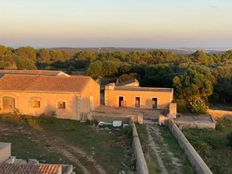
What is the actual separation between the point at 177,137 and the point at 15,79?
14438 millimetres

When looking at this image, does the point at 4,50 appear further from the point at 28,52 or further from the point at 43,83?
the point at 43,83

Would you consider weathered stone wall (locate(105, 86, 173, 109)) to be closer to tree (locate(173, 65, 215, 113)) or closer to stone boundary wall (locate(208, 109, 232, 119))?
tree (locate(173, 65, 215, 113))

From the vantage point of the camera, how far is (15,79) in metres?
28.1

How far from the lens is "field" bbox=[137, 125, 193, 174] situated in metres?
15.8

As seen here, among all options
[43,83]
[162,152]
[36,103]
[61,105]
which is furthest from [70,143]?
[43,83]

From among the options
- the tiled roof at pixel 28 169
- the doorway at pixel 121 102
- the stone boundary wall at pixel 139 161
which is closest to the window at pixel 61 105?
the doorway at pixel 121 102

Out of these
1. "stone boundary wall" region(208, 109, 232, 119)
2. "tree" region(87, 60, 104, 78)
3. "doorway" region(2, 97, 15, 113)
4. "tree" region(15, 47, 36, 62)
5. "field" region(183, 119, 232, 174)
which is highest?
"tree" region(15, 47, 36, 62)

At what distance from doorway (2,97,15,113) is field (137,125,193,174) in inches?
385

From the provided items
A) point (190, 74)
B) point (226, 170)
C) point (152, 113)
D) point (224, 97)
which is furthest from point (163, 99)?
point (226, 170)

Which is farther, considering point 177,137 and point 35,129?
point 35,129

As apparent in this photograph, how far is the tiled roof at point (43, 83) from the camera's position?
85.4ft

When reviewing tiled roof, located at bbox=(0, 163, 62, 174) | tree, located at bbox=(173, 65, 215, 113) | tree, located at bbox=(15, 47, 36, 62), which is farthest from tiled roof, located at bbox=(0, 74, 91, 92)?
tree, located at bbox=(15, 47, 36, 62)

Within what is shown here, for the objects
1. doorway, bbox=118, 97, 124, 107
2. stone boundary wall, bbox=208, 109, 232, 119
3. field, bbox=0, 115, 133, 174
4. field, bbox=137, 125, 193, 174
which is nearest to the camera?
A: field, bbox=137, 125, 193, 174

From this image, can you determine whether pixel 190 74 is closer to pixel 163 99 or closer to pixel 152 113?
pixel 163 99
